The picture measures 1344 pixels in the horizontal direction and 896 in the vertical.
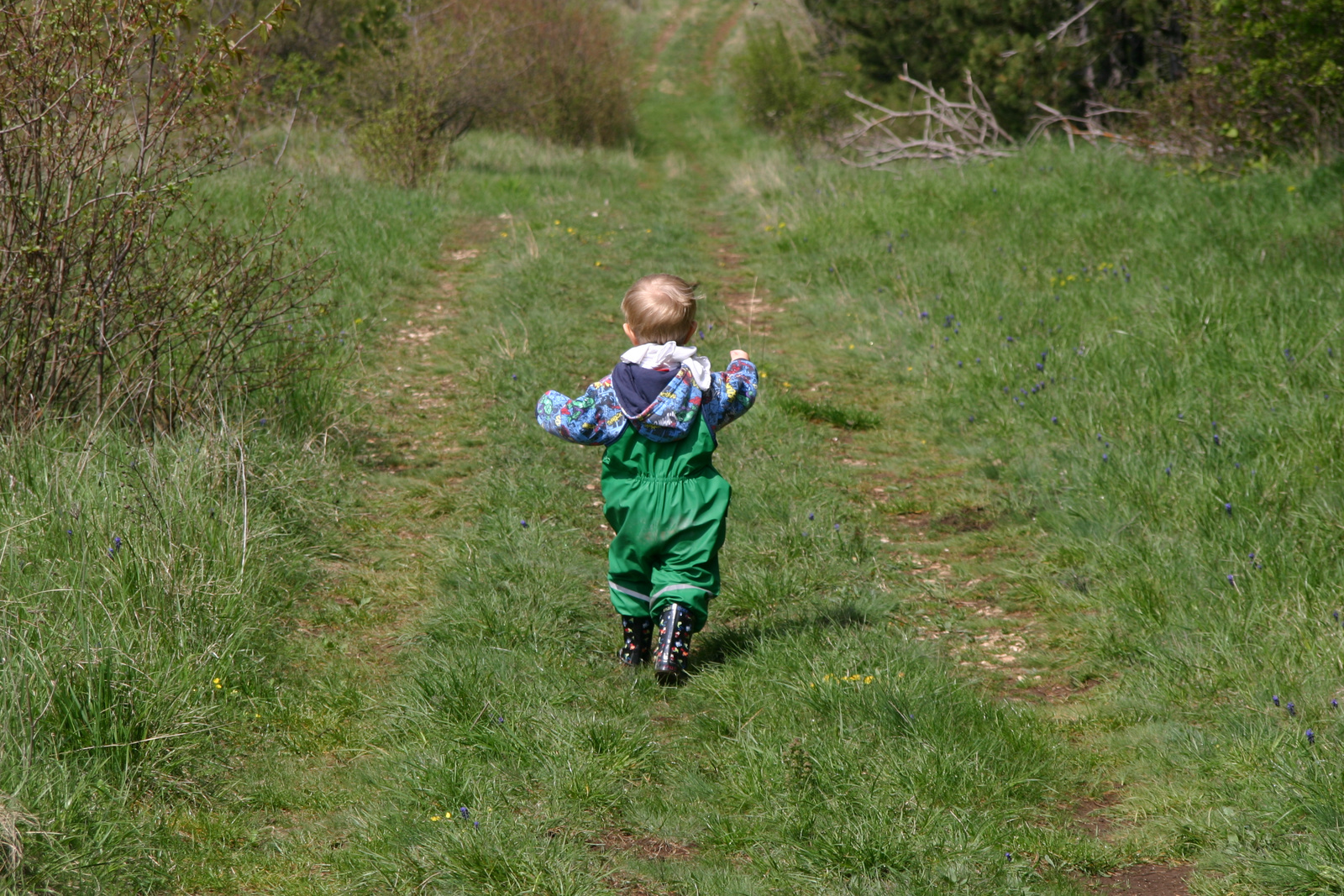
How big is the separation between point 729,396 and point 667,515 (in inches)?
18.5

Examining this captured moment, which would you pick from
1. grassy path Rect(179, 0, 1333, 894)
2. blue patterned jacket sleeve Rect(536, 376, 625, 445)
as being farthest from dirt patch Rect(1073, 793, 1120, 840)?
blue patterned jacket sleeve Rect(536, 376, 625, 445)

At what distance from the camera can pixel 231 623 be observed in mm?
3619

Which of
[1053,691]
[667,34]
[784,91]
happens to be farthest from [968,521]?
[667,34]

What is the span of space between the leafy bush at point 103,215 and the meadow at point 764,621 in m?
0.34

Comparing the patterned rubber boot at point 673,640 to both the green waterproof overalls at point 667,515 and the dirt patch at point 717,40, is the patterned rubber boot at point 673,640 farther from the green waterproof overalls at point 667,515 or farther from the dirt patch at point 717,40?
the dirt patch at point 717,40

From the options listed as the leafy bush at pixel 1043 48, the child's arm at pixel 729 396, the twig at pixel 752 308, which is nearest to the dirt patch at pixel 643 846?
the child's arm at pixel 729 396

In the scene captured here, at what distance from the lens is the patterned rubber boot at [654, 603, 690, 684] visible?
3.59 m

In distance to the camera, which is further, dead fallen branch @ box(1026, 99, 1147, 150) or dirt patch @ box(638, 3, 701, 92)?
dirt patch @ box(638, 3, 701, 92)

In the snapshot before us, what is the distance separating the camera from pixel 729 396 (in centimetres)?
Result: 370

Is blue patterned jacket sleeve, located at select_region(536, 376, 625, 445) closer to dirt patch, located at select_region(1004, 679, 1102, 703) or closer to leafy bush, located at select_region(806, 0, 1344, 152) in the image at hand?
dirt patch, located at select_region(1004, 679, 1102, 703)

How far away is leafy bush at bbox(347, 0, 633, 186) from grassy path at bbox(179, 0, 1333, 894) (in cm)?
487

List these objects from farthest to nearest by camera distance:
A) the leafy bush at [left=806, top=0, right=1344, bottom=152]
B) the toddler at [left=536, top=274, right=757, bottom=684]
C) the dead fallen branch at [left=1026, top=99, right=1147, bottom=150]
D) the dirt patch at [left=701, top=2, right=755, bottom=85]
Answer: the dirt patch at [left=701, top=2, right=755, bottom=85]
the dead fallen branch at [left=1026, top=99, right=1147, bottom=150]
the leafy bush at [left=806, top=0, right=1344, bottom=152]
the toddler at [left=536, top=274, right=757, bottom=684]

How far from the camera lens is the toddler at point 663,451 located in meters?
3.58

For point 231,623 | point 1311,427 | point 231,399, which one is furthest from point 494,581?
point 1311,427
